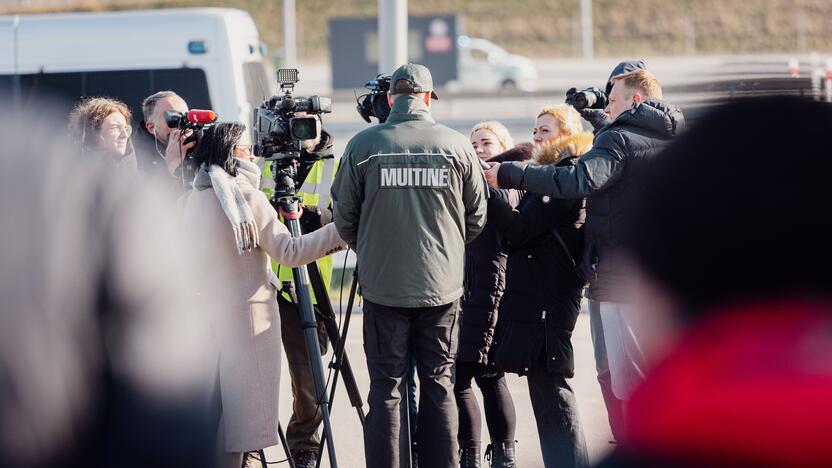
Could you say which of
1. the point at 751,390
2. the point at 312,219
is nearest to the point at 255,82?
the point at 312,219

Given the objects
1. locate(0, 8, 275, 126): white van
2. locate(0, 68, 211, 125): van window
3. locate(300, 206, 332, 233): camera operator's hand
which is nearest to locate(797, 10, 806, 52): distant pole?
locate(0, 8, 275, 126): white van

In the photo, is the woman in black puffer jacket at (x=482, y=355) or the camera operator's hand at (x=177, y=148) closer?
the camera operator's hand at (x=177, y=148)

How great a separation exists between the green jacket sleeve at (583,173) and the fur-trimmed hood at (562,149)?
244 millimetres

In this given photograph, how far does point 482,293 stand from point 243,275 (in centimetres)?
104

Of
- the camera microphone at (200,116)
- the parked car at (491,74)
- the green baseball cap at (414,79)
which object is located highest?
the parked car at (491,74)

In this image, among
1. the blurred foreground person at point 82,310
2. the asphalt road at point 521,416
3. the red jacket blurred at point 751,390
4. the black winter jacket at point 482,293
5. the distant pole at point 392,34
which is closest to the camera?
the red jacket blurred at point 751,390

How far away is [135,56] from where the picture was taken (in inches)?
373

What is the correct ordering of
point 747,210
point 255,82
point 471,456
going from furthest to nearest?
1. point 255,82
2. point 471,456
3. point 747,210

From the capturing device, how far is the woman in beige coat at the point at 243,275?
4113 millimetres

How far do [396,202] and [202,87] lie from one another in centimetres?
560

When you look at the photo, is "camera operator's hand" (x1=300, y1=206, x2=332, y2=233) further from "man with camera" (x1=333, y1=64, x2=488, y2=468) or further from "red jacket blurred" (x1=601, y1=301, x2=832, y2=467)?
"red jacket blurred" (x1=601, y1=301, x2=832, y2=467)

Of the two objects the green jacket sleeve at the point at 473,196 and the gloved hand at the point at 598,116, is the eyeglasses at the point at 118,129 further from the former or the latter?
the gloved hand at the point at 598,116

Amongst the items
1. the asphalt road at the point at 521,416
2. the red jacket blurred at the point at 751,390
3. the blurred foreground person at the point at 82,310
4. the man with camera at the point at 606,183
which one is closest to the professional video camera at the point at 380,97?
the man with camera at the point at 606,183

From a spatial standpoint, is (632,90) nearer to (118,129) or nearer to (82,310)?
(118,129)
